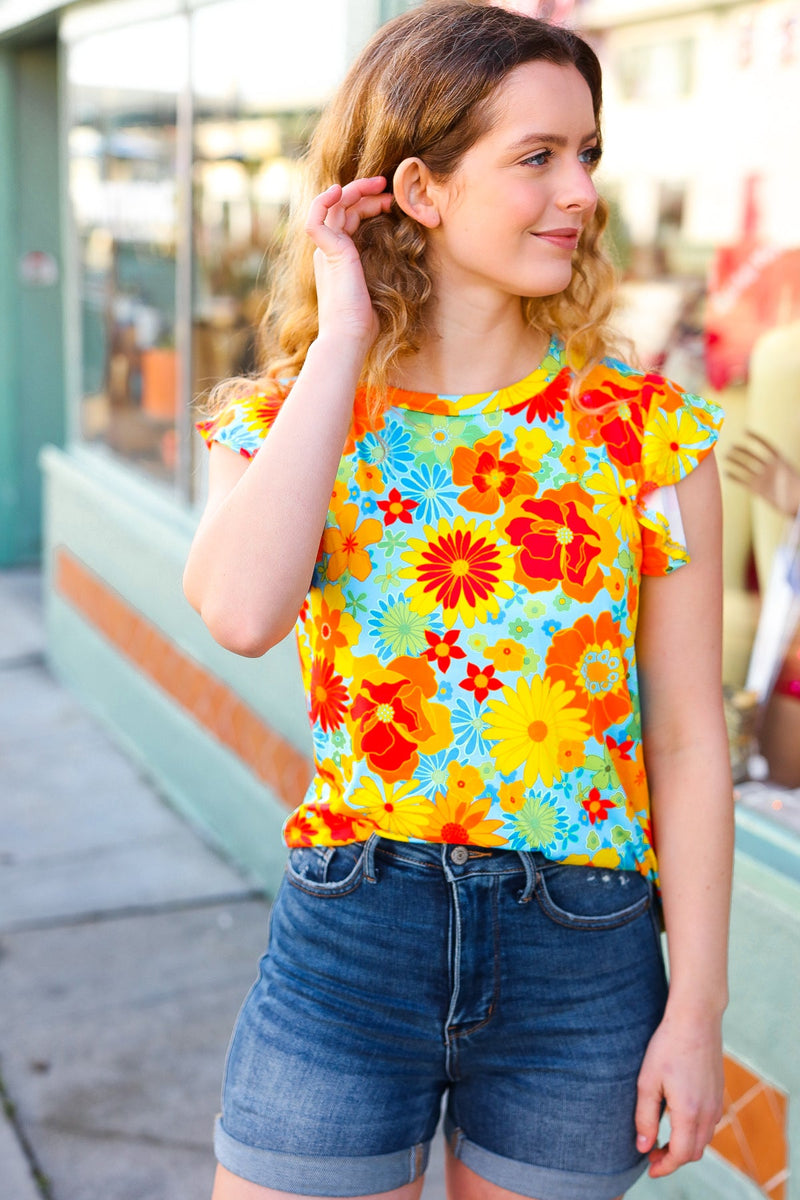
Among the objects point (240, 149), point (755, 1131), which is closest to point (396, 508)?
point (755, 1131)

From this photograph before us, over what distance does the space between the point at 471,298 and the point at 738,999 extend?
1.52 meters

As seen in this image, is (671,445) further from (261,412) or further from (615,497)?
(261,412)

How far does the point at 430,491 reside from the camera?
4.76 ft

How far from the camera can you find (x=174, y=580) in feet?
16.1

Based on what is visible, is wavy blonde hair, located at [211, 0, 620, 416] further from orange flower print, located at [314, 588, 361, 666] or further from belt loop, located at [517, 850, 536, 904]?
belt loop, located at [517, 850, 536, 904]

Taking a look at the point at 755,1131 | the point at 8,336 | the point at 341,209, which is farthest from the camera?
the point at 8,336

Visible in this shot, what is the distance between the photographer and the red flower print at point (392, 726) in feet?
4.71

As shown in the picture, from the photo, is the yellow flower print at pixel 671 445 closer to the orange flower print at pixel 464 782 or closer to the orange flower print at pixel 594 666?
the orange flower print at pixel 594 666

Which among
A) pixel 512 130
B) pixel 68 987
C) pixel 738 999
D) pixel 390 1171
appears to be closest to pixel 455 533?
pixel 512 130

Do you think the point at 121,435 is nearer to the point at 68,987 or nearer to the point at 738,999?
the point at 68,987

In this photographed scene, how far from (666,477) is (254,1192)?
0.88m

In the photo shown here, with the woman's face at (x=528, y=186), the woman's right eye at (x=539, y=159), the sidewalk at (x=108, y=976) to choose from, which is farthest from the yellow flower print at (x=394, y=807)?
the sidewalk at (x=108, y=976)

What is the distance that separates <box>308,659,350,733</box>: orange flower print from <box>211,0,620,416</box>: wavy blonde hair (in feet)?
0.96

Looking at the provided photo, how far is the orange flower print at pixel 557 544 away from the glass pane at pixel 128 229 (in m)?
4.00
